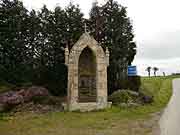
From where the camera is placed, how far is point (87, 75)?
19.5 metres

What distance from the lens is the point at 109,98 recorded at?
20.2 meters

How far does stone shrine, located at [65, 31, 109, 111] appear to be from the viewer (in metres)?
17.7

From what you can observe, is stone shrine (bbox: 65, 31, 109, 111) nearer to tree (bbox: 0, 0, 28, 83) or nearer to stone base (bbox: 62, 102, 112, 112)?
stone base (bbox: 62, 102, 112, 112)

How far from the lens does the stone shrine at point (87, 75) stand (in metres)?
17.7

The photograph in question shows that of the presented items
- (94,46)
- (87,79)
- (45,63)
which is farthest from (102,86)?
(45,63)

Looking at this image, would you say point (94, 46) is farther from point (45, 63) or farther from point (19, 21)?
point (19, 21)

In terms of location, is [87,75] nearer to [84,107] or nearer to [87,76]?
[87,76]

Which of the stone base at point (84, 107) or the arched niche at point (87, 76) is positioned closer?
the stone base at point (84, 107)

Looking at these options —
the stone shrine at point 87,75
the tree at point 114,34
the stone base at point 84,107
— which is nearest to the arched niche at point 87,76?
the stone shrine at point 87,75

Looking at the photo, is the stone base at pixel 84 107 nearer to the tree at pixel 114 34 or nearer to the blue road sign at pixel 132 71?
the tree at pixel 114 34

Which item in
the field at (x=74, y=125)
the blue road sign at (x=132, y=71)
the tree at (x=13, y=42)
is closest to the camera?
the field at (x=74, y=125)

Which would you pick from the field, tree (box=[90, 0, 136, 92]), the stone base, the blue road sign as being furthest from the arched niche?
the blue road sign

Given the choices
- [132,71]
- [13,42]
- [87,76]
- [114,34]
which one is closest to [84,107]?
[87,76]

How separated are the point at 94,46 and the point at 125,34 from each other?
7.19m
